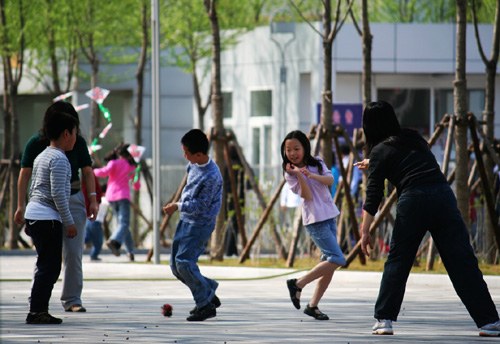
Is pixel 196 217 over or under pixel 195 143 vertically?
under

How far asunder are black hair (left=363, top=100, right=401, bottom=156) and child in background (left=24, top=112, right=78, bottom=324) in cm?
280

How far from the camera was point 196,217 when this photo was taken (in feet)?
43.9

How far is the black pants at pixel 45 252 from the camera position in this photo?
12945 mm

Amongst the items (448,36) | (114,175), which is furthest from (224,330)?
(448,36)

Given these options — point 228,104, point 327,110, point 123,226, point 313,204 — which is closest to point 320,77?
point 228,104

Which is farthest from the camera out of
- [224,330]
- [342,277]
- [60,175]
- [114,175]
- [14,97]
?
[14,97]

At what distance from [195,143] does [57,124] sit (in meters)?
1.21

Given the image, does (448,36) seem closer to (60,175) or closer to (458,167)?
(458,167)

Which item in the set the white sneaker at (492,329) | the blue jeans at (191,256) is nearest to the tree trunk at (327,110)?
the blue jeans at (191,256)

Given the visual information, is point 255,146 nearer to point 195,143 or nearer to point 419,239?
point 195,143

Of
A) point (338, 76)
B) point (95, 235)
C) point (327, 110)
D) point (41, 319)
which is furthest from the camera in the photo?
point (338, 76)

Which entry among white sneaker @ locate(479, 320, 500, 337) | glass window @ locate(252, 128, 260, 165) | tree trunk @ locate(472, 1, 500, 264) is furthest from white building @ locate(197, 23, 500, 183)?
white sneaker @ locate(479, 320, 500, 337)

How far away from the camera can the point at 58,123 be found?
43.4 feet

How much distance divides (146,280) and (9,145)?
10.4m
